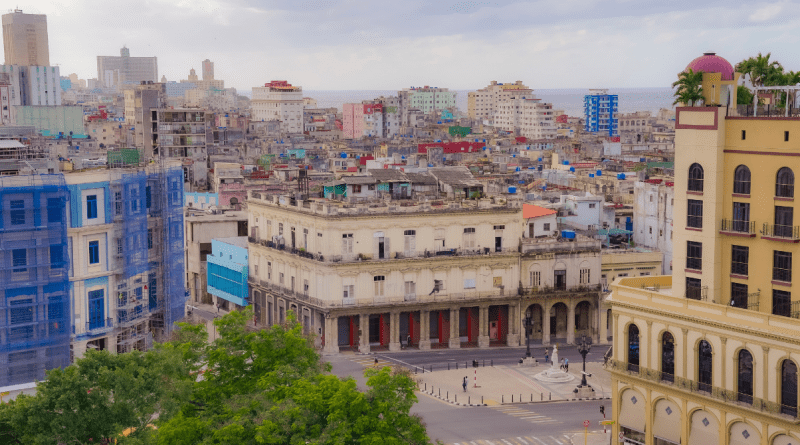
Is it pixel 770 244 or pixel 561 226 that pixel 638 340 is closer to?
pixel 770 244

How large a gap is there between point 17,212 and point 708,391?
43.8 metres

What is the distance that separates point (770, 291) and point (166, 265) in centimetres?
4461

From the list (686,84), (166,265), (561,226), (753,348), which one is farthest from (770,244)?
(561,226)

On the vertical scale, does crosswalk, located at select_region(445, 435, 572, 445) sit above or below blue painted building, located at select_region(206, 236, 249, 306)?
below

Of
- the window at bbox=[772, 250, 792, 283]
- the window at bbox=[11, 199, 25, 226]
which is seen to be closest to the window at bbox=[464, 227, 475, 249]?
the window at bbox=[772, 250, 792, 283]

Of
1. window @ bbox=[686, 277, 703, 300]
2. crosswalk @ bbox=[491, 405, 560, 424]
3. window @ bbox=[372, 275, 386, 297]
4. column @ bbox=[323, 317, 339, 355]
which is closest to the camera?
window @ bbox=[686, 277, 703, 300]

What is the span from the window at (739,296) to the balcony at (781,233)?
10.7 feet

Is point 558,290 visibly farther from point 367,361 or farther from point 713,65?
point 713,65

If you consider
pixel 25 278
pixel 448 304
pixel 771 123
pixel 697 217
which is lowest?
pixel 448 304

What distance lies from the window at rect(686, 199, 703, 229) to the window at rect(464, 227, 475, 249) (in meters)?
34.8

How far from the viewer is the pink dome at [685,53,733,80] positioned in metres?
60.8

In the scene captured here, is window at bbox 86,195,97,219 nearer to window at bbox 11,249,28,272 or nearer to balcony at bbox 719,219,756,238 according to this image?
window at bbox 11,249,28,272

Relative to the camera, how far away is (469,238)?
314 feet

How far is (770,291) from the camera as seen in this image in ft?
192
